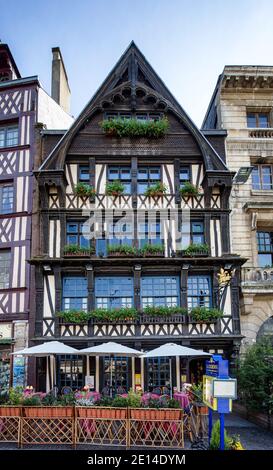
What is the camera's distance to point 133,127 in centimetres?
1800

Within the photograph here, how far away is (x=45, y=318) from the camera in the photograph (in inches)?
643

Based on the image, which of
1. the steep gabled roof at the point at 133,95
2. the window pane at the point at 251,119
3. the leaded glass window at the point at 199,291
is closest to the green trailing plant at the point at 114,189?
the steep gabled roof at the point at 133,95

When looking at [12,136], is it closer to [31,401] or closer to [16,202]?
[16,202]

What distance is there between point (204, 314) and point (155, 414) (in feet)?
22.2

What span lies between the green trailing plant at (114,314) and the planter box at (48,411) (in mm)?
6076

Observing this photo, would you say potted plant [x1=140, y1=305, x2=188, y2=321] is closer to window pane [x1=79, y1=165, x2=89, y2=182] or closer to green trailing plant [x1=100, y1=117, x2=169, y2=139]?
window pane [x1=79, y1=165, x2=89, y2=182]

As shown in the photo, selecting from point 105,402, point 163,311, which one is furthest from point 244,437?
point 163,311

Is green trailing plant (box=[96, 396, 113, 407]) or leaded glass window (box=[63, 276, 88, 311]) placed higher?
leaded glass window (box=[63, 276, 88, 311])

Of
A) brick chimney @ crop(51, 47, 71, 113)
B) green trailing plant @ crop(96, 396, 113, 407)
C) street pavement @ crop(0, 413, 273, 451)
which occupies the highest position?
brick chimney @ crop(51, 47, 71, 113)

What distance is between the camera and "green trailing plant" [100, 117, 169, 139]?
59.0ft

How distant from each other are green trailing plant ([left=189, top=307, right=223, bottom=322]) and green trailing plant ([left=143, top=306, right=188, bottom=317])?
0.36 m

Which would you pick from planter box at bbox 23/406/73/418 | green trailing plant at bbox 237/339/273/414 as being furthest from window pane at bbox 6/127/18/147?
green trailing plant at bbox 237/339/273/414

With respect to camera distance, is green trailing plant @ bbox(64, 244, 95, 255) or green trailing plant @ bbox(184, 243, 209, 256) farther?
green trailing plant @ bbox(184, 243, 209, 256)
